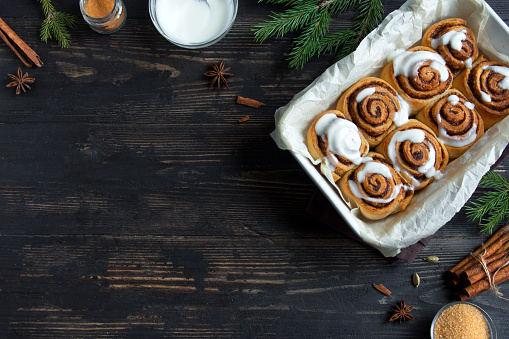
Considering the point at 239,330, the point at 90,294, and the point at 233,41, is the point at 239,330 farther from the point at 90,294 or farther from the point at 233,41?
the point at 233,41

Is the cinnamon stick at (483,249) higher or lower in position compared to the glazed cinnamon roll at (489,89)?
lower

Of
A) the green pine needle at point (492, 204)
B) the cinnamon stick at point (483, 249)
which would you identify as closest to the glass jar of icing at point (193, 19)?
the green pine needle at point (492, 204)

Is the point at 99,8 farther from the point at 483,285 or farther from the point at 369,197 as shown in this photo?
the point at 483,285

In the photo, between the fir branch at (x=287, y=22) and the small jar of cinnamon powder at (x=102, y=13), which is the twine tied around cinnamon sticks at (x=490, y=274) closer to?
the fir branch at (x=287, y=22)

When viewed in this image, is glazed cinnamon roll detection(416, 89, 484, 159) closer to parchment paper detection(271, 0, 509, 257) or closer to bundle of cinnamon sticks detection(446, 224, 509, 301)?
parchment paper detection(271, 0, 509, 257)

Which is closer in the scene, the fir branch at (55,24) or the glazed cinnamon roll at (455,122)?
the glazed cinnamon roll at (455,122)

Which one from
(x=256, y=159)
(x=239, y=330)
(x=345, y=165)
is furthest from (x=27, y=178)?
(x=345, y=165)
